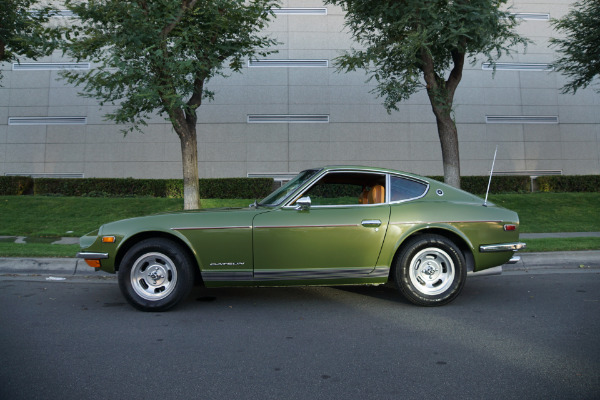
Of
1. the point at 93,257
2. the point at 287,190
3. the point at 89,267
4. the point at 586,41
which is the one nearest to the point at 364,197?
the point at 287,190

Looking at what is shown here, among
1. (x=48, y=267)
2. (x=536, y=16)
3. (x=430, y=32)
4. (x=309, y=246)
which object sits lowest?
(x=48, y=267)

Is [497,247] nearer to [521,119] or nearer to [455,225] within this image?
[455,225]

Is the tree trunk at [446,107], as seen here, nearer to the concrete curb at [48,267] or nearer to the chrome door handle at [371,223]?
the chrome door handle at [371,223]

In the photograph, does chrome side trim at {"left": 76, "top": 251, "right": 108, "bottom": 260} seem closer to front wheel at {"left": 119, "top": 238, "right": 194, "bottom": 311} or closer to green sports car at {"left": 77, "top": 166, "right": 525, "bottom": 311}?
green sports car at {"left": 77, "top": 166, "right": 525, "bottom": 311}

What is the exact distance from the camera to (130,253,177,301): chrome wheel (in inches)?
177

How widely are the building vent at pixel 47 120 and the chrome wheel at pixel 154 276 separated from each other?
52.6 ft

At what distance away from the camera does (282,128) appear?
Answer: 18.2 meters

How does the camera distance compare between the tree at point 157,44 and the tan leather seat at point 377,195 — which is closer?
the tan leather seat at point 377,195

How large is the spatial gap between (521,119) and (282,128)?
1016cm

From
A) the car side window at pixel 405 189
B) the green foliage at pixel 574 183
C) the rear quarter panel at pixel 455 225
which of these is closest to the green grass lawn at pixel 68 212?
the car side window at pixel 405 189

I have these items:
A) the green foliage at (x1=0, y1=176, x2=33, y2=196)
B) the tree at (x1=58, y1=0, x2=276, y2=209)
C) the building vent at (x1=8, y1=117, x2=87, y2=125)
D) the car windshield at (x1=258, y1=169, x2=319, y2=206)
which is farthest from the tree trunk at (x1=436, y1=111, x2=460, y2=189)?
the green foliage at (x1=0, y1=176, x2=33, y2=196)

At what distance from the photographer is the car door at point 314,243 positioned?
4484mm

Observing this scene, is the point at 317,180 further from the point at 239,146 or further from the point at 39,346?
the point at 239,146

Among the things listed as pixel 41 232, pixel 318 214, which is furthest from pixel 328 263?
pixel 41 232
